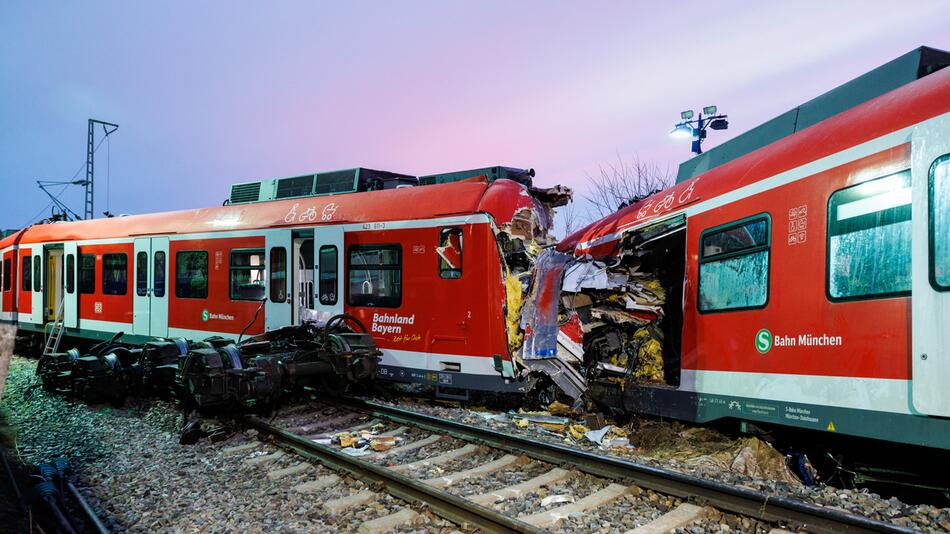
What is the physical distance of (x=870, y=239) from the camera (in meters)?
4.37

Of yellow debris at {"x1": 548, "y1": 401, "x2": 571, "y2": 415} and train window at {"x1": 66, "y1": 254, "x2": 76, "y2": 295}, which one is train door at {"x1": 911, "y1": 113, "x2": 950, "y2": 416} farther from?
train window at {"x1": 66, "y1": 254, "x2": 76, "y2": 295}

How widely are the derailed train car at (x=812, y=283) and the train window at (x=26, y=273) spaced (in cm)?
1536

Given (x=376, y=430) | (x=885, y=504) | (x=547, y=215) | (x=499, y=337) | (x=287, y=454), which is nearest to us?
(x=885, y=504)

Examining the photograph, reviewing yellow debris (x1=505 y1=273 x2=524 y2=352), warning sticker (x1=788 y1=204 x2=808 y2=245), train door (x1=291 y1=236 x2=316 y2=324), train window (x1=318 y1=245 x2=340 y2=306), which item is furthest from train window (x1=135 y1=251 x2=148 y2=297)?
warning sticker (x1=788 y1=204 x2=808 y2=245)

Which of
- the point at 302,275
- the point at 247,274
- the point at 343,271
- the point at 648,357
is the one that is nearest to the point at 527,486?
the point at 648,357

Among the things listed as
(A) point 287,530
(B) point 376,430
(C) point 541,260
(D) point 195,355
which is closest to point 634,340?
(C) point 541,260

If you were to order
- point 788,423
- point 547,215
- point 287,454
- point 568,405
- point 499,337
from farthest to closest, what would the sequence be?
point 547,215 < point 568,405 < point 499,337 < point 287,454 < point 788,423

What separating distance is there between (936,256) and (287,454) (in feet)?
19.6

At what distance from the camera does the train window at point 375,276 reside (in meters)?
8.94

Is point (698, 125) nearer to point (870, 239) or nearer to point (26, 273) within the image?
point (870, 239)

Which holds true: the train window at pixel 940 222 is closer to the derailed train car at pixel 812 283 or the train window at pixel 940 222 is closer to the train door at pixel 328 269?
the derailed train car at pixel 812 283

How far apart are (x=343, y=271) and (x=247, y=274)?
A: 89.1 inches

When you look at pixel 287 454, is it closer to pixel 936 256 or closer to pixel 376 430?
pixel 376 430

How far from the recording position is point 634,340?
292 inches
